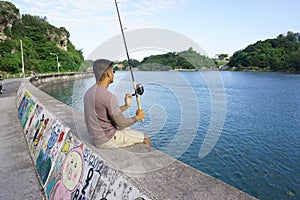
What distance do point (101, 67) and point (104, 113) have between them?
0.66 m

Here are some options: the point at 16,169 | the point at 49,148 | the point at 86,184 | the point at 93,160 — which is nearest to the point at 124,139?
the point at 93,160

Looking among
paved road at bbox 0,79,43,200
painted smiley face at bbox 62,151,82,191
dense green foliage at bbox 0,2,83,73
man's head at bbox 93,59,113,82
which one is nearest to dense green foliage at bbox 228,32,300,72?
dense green foliage at bbox 0,2,83,73

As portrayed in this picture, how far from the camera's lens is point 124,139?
362cm

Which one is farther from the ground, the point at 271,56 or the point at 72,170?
the point at 271,56

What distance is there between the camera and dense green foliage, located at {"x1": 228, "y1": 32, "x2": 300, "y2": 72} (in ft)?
296

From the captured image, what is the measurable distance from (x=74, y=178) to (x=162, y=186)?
152 cm

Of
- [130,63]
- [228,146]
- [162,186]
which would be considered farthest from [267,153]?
[162,186]

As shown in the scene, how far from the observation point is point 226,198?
7.69 feet

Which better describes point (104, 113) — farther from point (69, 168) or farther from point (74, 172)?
point (69, 168)

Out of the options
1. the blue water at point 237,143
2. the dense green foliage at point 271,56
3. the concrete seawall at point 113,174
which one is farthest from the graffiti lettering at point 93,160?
the dense green foliage at point 271,56

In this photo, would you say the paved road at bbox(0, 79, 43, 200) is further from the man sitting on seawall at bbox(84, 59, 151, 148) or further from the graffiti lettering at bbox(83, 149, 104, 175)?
the man sitting on seawall at bbox(84, 59, 151, 148)

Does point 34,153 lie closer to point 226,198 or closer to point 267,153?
point 226,198

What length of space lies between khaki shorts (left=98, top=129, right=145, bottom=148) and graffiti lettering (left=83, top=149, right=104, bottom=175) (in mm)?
235

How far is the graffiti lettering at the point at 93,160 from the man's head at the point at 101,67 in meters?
1.10
